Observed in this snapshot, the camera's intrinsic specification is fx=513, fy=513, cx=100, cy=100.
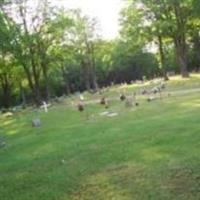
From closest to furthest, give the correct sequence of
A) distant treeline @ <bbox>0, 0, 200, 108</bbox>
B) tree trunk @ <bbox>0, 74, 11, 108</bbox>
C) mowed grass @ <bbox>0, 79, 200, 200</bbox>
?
mowed grass @ <bbox>0, 79, 200, 200</bbox> → distant treeline @ <bbox>0, 0, 200, 108</bbox> → tree trunk @ <bbox>0, 74, 11, 108</bbox>

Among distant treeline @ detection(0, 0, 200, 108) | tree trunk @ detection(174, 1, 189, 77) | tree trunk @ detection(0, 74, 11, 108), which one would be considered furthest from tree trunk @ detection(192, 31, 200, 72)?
tree trunk @ detection(0, 74, 11, 108)

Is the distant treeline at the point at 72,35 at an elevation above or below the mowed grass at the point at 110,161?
above

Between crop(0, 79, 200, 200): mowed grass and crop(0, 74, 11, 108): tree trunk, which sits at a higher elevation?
crop(0, 74, 11, 108): tree trunk

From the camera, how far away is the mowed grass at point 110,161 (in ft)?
41.3

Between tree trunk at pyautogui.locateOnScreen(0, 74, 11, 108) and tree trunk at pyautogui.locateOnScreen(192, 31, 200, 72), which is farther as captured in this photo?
tree trunk at pyautogui.locateOnScreen(0, 74, 11, 108)

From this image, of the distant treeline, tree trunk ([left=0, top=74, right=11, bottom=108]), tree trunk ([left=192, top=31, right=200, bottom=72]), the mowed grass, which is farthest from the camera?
tree trunk ([left=0, top=74, right=11, bottom=108])

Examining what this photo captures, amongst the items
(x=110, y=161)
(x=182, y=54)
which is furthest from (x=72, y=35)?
(x=110, y=161)

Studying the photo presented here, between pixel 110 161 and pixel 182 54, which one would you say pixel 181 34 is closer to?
pixel 182 54

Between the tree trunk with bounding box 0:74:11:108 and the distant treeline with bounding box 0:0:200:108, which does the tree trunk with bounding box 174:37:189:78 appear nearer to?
the distant treeline with bounding box 0:0:200:108

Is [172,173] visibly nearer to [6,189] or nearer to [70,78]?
[6,189]

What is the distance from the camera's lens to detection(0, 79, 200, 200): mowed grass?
1258cm

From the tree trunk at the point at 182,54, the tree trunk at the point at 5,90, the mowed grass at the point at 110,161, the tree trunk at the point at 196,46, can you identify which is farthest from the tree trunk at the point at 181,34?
the mowed grass at the point at 110,161

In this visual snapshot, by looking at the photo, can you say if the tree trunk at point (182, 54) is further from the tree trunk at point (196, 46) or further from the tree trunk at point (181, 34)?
the tree trunk at point (196, 46)

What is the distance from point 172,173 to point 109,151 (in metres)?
4.59
